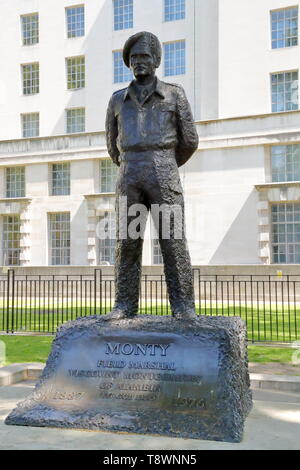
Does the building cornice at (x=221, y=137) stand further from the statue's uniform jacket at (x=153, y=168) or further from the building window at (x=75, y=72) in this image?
the statue's uniform jacket at (x=153, y=168)

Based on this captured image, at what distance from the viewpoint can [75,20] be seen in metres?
33.3

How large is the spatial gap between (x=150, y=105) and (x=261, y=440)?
3.28 m

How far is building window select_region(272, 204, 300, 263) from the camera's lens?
84.9ft

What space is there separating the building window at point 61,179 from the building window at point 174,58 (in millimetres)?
7932

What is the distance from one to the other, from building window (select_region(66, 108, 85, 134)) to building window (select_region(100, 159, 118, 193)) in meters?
4.06

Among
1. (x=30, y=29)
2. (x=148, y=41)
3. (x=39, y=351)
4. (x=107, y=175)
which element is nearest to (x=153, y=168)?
(x=148, y=41)

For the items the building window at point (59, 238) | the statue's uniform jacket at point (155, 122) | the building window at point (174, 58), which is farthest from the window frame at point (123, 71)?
the statue's uniform jacket at point (155, 122)

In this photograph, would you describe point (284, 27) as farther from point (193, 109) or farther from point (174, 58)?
point (174, 58)

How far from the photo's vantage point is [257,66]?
90.9ft

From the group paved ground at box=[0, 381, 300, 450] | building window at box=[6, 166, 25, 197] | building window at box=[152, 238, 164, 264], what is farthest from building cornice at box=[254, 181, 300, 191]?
paved ground at box=[0, 381, 300, 450]

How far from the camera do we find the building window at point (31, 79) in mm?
34500

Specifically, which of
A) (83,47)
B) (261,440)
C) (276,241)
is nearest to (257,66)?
(276,241)

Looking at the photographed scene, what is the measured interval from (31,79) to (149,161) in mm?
31430

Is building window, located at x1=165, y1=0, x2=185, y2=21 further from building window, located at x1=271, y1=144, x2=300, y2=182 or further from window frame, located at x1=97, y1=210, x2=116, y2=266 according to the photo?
window frame, located at x1=97, y1=210, x2=116, y2=266
